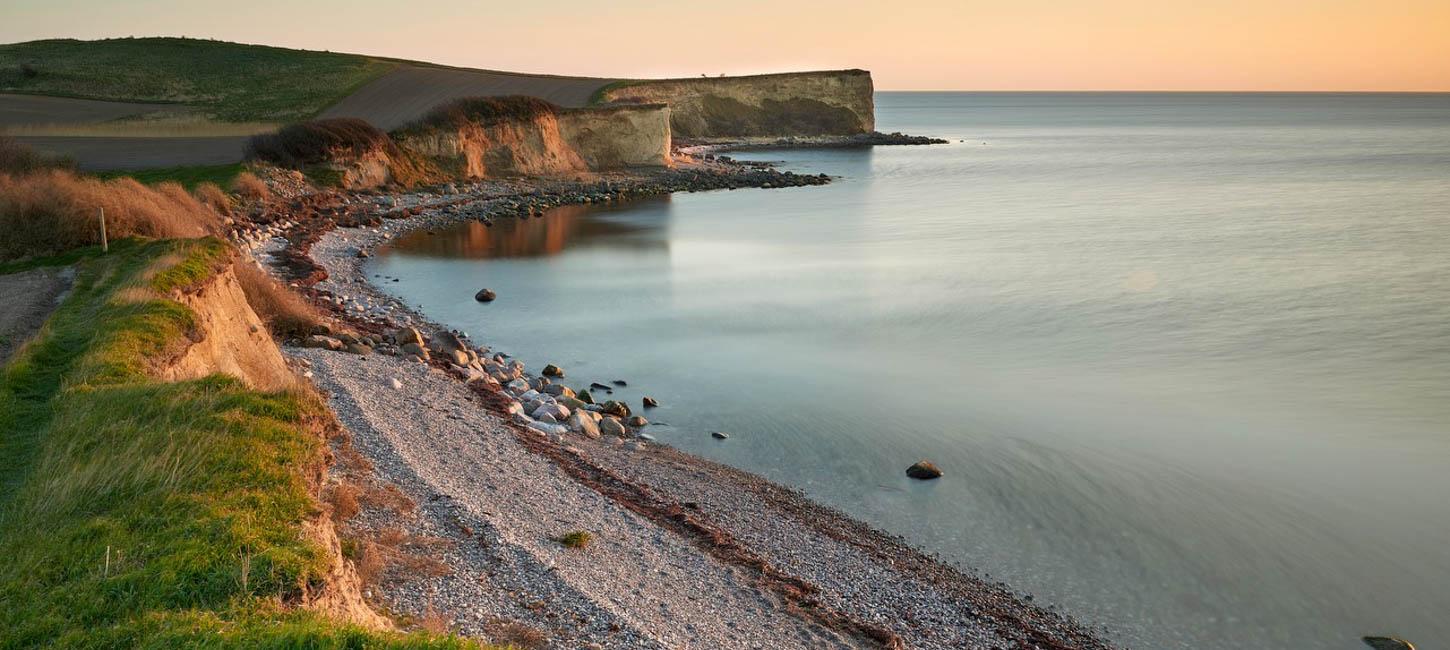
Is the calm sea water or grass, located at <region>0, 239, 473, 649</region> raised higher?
grass, located at <region>0, 239, 473, 649</region>

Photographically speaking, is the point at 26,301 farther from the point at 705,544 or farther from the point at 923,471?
the point at 923,471

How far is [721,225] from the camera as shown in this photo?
172 feet

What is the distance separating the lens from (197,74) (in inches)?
3634

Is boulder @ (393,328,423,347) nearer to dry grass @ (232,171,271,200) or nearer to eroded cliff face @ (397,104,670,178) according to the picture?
dry grass @ (232,171,271,200)

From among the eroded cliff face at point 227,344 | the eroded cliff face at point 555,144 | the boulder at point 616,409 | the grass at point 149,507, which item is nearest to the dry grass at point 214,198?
the eroded cliff face at point 555,144

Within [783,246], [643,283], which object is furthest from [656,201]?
[643,283]

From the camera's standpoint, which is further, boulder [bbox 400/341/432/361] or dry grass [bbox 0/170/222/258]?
dry grass [bbox 0/170/222/258]

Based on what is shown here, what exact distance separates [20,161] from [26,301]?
16.4 meters

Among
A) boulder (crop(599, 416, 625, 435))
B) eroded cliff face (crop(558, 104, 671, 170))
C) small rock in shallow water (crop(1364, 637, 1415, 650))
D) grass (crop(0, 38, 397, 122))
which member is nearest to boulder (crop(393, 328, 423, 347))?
boulder (crop(599, 416, 625, 435))

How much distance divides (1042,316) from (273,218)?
2819 cm

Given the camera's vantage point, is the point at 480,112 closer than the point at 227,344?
No

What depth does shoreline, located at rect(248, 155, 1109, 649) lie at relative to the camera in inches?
405

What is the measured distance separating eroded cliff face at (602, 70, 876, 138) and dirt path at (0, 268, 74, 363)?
287 feet

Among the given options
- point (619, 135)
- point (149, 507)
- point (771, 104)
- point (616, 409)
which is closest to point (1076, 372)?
point (616, 409)
